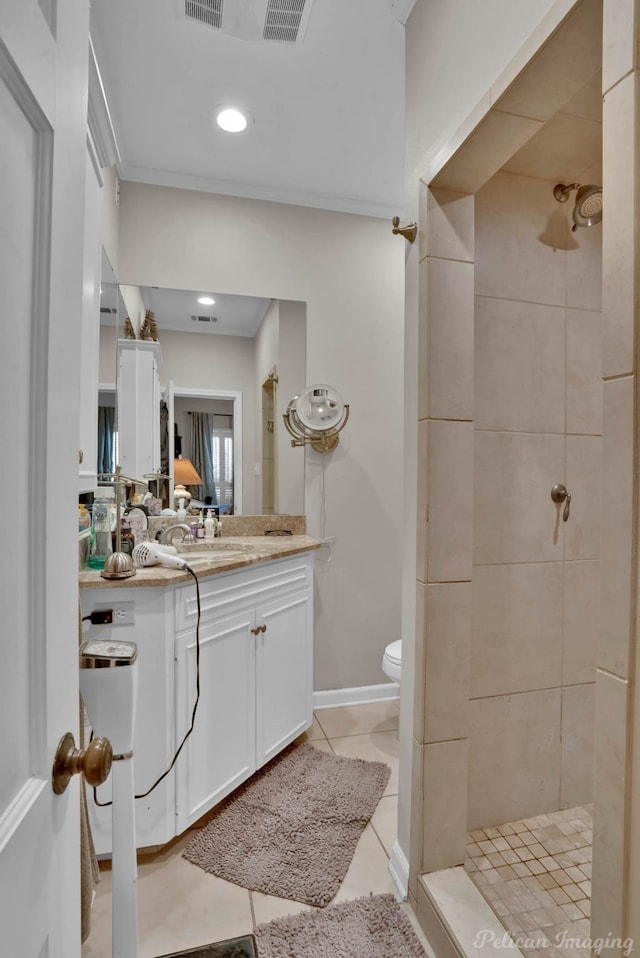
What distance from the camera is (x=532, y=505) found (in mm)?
1645

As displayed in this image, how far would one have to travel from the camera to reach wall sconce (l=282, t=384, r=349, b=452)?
101 inches

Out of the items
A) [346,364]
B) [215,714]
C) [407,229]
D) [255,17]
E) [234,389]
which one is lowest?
[215,714]

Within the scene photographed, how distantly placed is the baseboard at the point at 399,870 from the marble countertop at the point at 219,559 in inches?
40.7

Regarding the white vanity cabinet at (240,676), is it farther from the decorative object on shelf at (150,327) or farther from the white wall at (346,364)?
the decorative object on shelf at (150,327)

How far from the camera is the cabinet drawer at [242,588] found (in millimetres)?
1654

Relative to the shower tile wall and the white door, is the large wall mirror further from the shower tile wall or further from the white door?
the white door

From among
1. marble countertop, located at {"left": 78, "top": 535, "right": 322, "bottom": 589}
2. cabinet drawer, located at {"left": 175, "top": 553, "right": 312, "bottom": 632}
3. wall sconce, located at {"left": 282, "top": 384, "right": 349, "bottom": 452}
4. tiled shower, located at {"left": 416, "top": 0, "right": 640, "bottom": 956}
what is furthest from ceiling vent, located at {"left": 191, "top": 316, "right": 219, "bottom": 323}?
tiled shower, located at {"left": 416, "top": 0, "right": 640, "bottom": 956}

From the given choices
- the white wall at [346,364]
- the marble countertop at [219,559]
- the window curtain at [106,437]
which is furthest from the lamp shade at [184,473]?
the white wall at [346,364]

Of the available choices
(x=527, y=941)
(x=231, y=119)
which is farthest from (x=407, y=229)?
(x=527, y=941)

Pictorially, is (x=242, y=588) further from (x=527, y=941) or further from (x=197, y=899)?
(x=527, y=941)

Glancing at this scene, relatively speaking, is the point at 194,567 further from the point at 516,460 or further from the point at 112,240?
the point at 112,240

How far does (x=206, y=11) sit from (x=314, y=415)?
5.18ft

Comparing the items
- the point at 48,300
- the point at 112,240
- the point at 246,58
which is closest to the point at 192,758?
the point at 48,300

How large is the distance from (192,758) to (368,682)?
1.30 m
